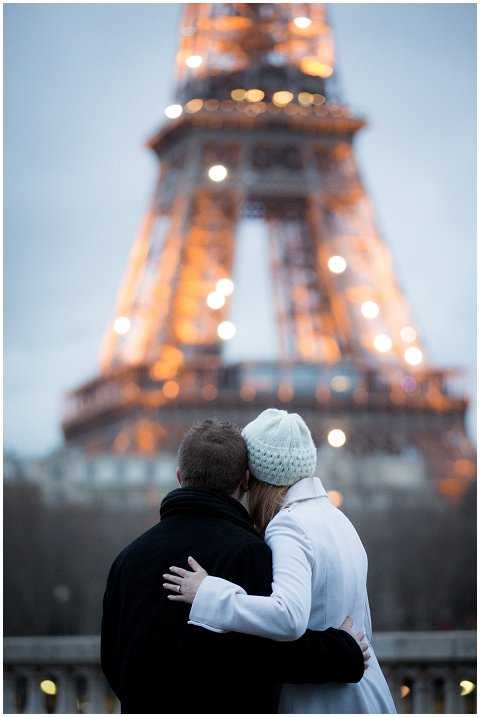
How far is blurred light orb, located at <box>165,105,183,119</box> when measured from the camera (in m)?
27.4

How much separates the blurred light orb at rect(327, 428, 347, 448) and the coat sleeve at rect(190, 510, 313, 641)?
73.9 ft

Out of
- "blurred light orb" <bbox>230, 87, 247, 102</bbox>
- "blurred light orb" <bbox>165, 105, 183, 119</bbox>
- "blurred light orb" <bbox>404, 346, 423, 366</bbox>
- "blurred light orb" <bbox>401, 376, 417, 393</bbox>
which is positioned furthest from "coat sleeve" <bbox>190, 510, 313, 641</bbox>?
"blurred light orb" <bbox>230, 87, 247, 102</bbox>

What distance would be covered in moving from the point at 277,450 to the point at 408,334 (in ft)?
79.7

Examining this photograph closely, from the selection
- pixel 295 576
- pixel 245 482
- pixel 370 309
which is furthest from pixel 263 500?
pixel 370 309

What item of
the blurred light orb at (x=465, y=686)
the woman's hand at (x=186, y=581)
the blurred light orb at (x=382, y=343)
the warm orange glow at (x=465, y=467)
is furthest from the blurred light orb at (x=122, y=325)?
the woman's hand at (x=186, y=581)

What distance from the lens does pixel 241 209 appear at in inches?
1114

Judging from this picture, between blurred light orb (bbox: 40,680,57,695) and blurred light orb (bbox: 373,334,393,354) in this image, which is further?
blurred light orb (bbox: 373,334,393,354)

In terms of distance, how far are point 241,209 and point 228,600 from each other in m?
25.4

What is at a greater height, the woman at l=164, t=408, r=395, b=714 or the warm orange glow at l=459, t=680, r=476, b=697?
the woman at l=164, t=408, r=395, b=714

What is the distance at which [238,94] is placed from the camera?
92.1ft

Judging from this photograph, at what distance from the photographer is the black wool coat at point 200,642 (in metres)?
3.23

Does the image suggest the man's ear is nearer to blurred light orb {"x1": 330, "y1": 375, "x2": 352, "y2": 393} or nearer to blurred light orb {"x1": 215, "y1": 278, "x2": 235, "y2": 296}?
blurred light orb {"x1": 330, "y1": 375, "x2": 352, "y2": 393}

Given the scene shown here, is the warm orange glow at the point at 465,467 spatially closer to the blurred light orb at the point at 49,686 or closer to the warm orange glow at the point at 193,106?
the warm orange glow at the point at 193,106

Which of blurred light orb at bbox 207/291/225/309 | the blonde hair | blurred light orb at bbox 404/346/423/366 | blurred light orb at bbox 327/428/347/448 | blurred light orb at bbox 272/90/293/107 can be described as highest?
blurred light orb at bbox 272/90/293/107
